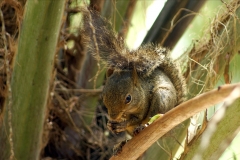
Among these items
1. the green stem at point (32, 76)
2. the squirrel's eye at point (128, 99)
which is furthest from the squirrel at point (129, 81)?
the green stem at point (32, 76)

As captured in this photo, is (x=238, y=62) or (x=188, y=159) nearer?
(x=188, y=159)

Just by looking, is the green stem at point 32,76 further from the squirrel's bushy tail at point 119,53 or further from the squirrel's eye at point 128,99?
the squirrel's eye at point 128,99

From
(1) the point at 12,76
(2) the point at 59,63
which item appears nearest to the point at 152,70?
(1) the point at 12,76

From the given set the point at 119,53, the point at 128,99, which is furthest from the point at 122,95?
the point at 119,53

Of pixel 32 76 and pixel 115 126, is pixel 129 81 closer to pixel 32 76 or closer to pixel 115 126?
pixel 115 126

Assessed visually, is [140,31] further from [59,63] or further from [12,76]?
[12,76]

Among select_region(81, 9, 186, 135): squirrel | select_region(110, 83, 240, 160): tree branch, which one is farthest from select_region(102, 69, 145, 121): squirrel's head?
select_region(110, 83, 240, 160): tree branch
